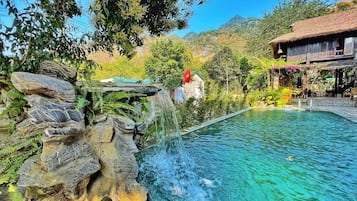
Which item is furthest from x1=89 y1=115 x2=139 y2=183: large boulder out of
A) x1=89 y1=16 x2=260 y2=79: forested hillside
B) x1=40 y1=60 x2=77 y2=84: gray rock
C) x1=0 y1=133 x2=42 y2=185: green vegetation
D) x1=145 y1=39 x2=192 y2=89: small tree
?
x1=89 y1=16 x2=260 y2=79: forested hillside

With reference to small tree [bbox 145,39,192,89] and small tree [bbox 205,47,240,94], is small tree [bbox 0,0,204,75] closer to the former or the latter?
small tree [bbox 145,39,192,89]

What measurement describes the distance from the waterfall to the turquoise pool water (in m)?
0.02

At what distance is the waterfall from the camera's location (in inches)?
150

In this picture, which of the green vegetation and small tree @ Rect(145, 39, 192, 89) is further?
small tree @ Rect(145, 39, 192, 89)

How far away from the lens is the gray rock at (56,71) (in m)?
2.95

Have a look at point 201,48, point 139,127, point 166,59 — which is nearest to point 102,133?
point 139,127

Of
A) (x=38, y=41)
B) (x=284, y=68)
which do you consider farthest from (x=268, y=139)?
(x=284, y=68)

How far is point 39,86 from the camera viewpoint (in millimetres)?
2404

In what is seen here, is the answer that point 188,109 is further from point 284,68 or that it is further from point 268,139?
point 284,68

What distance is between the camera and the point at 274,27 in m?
36.1

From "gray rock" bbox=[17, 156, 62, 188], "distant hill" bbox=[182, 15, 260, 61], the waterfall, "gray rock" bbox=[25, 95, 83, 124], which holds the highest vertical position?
"distant hill" bbox=[182, 15, 260, 61]

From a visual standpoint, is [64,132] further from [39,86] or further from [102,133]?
[39,86]

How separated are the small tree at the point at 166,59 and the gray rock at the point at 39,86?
91.7 feet

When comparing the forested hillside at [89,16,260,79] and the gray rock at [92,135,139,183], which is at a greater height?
the forested hillside at [89,16,260,79]
